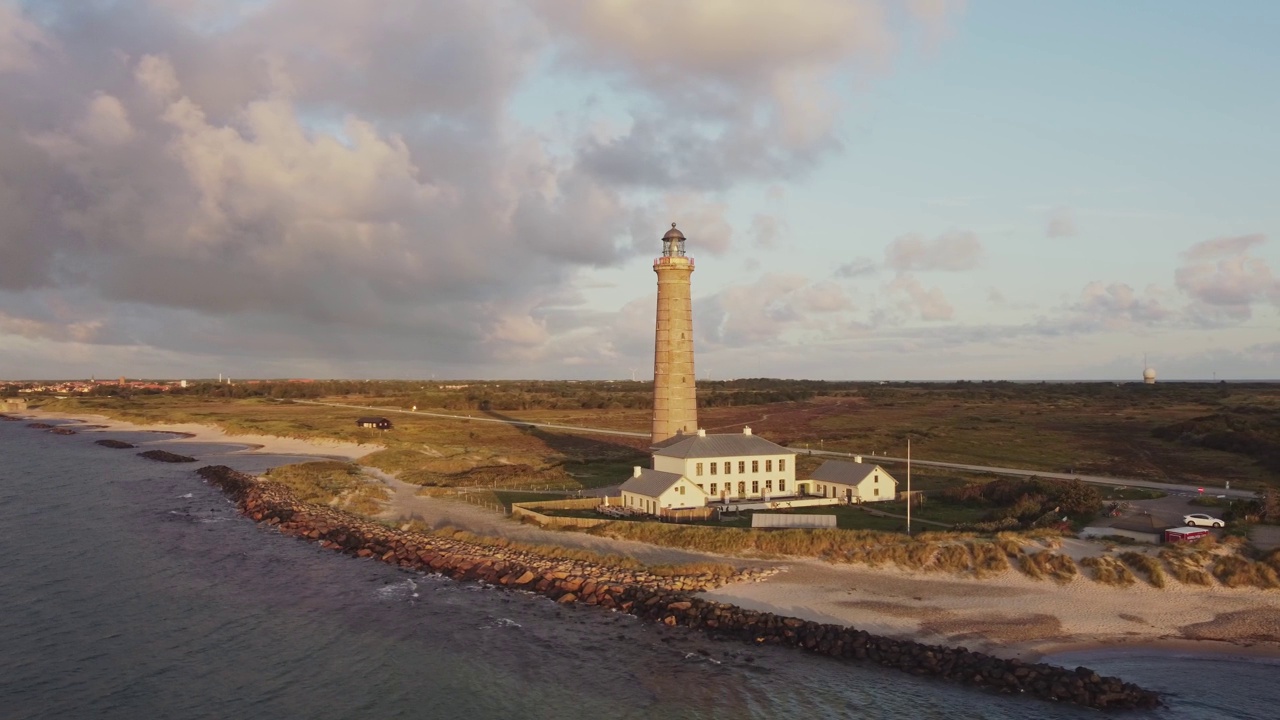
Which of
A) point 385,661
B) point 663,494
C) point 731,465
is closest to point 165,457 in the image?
point 663,494

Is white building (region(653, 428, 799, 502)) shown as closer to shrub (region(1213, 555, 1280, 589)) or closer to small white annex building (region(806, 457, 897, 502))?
small white annex building (region(806, 457, 897, 502))

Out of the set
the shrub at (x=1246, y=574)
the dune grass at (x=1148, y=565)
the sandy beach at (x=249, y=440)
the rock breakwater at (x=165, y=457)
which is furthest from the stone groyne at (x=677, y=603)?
the sandy beach at (x=249, y=440)

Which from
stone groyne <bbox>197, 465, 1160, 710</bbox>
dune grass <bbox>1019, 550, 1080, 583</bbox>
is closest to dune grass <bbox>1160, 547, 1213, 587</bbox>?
dune grass <bbox>1019, 550, 1080, 583</bbox>

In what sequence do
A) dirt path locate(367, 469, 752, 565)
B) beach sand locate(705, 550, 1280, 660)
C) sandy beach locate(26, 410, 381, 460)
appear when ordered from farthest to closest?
sandy beach locate(26, 410, 381, 460) → dirt path locate(367, 469, 752, 565) → beach sand locate(705, 550, 1280, 660)

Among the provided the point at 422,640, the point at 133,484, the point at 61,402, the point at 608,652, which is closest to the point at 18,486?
the point at 133,484

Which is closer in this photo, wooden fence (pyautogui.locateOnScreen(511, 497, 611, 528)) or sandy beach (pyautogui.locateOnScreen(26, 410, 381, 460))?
wooden fence (pyautogui.locateOnScreen(511, 497, 611, 528))

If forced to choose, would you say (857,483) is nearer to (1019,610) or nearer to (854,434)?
(1019,610)

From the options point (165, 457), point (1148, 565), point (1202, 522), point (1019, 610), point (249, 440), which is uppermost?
point (1202, 522)
